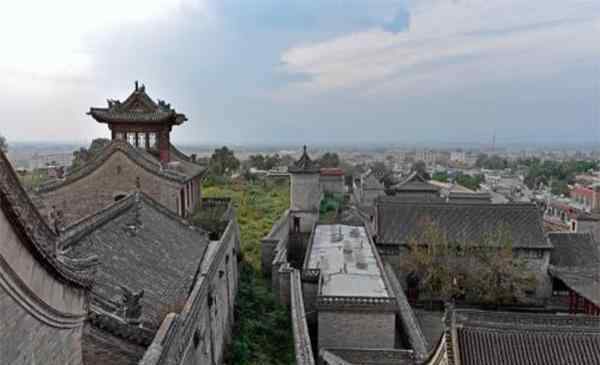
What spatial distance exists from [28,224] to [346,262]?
14356 mm

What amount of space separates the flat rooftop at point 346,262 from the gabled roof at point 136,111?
8.40m

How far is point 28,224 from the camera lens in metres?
3.89

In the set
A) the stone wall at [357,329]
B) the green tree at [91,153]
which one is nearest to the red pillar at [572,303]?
the stone wall at [357,329]

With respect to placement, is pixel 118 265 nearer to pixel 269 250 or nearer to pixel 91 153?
pixel 269 250

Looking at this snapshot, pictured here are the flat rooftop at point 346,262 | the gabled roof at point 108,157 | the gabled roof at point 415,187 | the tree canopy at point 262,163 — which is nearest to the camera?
the flat rooftop at point 346,262

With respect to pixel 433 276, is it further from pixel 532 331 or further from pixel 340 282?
pixel 532 331

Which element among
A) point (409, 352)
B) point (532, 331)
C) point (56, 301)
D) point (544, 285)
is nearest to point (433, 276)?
point (544, 285)

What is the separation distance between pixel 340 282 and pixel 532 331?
6.28 m

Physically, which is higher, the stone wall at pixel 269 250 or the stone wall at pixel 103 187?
the stone wall at pixel 103 187

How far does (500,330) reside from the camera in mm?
9742

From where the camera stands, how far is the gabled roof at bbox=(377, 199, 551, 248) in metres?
21.2

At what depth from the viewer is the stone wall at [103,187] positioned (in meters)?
14.9

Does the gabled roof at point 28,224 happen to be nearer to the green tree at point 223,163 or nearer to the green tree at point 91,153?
the green tree at point 91,153

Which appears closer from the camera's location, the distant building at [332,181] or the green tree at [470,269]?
the green tree at [470,269]
